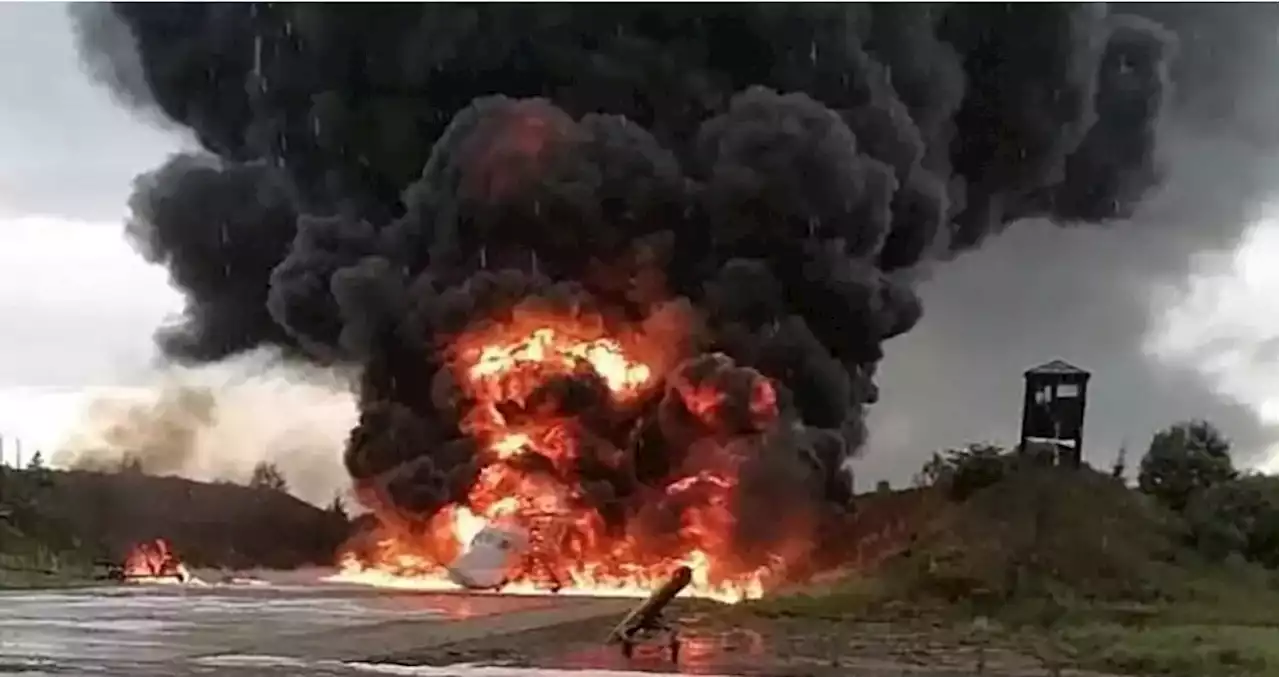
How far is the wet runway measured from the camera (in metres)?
12.3

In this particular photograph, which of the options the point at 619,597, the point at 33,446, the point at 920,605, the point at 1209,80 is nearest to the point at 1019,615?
the point at 920,605

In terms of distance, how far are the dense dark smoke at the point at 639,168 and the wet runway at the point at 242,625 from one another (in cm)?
251

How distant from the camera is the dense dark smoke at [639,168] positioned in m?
18.2

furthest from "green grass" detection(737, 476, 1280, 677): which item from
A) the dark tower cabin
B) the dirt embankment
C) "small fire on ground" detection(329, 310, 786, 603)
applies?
the dirt embankment

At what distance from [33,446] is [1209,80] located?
13578 mm

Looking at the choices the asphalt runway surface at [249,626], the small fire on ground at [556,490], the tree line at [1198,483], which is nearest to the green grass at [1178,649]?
the tree line at [1198,483]

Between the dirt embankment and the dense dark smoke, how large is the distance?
42.6 inches

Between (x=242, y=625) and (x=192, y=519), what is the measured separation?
476 centimetres

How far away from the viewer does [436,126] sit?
19.6m

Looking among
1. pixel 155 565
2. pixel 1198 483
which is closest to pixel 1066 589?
pixel 1198 483

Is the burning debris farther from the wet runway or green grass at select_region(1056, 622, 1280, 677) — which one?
green grass at select_region(1056, 622, 1280, 677)

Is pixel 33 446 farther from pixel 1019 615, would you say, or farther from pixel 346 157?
pixel 1019 615

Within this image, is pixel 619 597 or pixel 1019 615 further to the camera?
pixel 619 597

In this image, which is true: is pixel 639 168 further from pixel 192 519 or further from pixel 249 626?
pixel 249 626
